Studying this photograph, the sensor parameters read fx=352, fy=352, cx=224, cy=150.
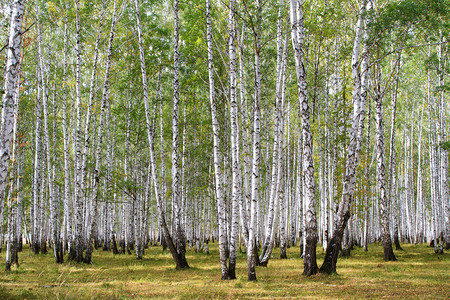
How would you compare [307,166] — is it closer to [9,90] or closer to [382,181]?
[382,181]

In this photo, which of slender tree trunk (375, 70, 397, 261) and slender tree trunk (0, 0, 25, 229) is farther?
slender tree trunk (375, 70, 397, 261)

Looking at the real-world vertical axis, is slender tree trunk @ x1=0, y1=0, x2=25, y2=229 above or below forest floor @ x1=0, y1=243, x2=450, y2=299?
above

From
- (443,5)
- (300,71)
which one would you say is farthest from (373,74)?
(300,71)

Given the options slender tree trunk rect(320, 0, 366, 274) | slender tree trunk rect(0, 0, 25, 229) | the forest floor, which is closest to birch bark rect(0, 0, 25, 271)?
slender tree trunk rect(0, 0, 25, 229)

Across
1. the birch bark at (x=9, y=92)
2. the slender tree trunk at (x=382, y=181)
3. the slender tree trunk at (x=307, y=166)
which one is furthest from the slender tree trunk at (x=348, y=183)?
the birch bark at (x=9, y=92)

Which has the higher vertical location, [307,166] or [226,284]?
[307,166]

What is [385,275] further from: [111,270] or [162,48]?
[162,48]

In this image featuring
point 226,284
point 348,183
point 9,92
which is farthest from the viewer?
point 348,183

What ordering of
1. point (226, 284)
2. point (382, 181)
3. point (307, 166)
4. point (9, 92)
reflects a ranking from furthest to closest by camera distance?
point (382, 181), point (307, 166), point (226, 284), point (9, 92)

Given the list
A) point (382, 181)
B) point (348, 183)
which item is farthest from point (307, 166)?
point (382, 181)

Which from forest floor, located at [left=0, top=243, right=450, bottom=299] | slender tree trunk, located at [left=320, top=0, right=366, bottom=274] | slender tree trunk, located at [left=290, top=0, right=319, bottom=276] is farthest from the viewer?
slender tree trunk, located at [left=320, top=0, right=366, bottom=274]

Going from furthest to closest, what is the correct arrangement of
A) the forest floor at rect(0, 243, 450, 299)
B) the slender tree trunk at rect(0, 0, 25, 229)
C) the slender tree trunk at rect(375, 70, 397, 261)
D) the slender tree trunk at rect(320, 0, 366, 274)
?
the slender tree trunk at rect(375, 70, 397, 261) → the slender tree trunk at rect(320, 0, 366, 274) → the forest floor at rect(0, 243, 450, 299) → the slender tree trunk at rect(0, 0, 25, 229)

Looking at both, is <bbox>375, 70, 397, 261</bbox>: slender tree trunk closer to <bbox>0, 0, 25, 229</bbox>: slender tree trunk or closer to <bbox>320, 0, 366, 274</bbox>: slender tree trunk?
<bbox>320, 0, 366, 274</bbox>: slender tree trunk

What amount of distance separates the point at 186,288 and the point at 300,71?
24.1 feet
